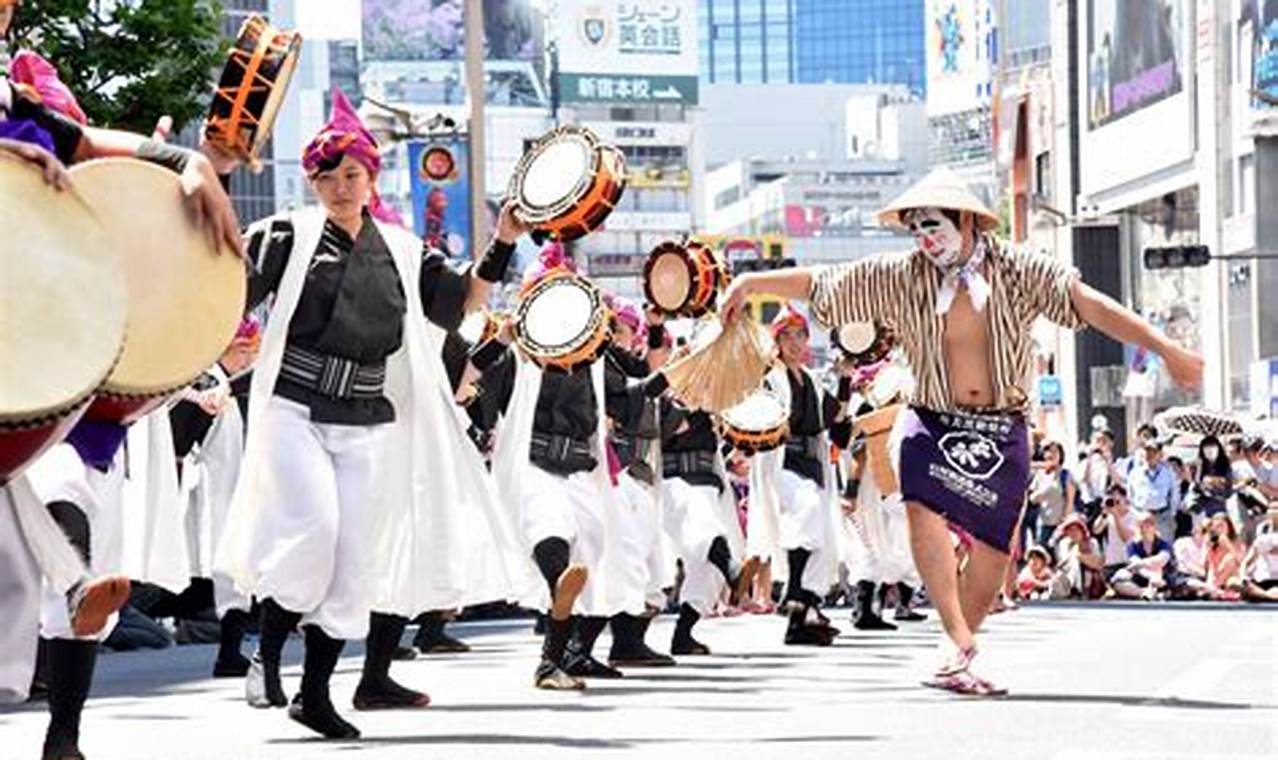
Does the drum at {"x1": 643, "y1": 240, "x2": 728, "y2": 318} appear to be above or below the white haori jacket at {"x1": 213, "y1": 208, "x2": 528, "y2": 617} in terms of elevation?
above

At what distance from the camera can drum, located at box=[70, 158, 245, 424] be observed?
8.25 metres

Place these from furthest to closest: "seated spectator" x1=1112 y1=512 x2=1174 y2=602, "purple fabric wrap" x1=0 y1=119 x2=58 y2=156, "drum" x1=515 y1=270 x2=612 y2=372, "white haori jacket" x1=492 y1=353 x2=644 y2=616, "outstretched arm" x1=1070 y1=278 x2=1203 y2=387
A: "seated spectator" x1=1112 y1=512 x2=1174 y2=602 → "white haori jacket" x1=492 y1=353 x2=644 y2=616 → "drum" x1=515 y1=270 x2=612 y2=372 → "outstretched arm" x1=1070 y1=278 x2=1203 y2=387 → "purple fabric wrap" x1=0 y1=119 x2=58 y2=156

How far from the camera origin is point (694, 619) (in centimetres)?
1858

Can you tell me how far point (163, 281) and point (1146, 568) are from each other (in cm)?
2191

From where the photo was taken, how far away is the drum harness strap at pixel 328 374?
11.6 meters

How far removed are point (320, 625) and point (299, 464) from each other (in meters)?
0.53

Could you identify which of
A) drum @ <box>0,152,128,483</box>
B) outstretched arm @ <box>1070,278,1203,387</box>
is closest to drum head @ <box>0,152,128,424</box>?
drum @ <box>0,152,128,483</box>

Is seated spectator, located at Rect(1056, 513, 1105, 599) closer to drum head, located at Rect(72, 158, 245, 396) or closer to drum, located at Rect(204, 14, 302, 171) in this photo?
drum, located at Rect(204, 14, 302, 171)

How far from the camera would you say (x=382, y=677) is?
1298 cm

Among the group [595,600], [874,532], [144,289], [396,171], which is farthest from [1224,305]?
[396,171]

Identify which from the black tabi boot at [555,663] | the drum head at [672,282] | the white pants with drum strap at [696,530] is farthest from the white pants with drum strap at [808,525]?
the black tabi boot at [555,663]

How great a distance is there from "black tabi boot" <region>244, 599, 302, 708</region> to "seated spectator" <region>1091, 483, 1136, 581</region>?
17.4 metres

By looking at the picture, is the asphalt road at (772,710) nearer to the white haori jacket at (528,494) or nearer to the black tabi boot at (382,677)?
the black tabi boot at (382,677)

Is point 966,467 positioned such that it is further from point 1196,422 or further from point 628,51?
point 628,51
